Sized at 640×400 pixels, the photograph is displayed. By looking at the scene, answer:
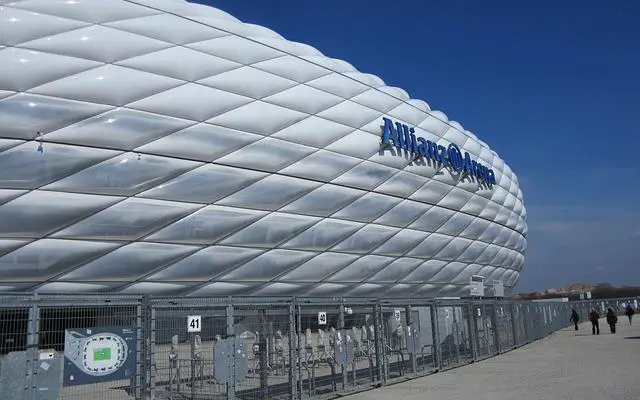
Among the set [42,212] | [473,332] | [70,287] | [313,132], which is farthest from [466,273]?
[42,212]

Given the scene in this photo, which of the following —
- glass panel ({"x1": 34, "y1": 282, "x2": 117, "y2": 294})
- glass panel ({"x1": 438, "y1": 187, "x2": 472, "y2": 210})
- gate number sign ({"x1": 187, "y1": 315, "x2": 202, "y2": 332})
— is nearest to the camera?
gate number sign ({"x1": 187, "y1": 315, "x2": 202, "y2": 332})

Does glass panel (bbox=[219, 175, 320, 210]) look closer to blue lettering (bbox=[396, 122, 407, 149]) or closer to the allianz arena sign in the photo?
the allianz arena sign

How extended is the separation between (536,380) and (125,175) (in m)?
10.9

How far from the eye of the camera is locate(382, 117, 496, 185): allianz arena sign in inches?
919

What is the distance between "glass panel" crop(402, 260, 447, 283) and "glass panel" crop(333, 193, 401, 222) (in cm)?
387

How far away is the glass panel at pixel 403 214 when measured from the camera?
23005 millimetres

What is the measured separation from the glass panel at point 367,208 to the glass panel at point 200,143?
5.08 metres

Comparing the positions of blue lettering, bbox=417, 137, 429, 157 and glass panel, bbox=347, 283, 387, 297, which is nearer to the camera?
glass panel, bbox=347, 283, 387, 297

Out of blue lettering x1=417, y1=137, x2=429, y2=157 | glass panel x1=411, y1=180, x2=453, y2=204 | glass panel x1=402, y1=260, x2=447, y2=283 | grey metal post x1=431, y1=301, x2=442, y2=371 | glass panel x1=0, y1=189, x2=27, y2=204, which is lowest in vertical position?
grey metal post x1=431, y1=301, x2=442, y2=371

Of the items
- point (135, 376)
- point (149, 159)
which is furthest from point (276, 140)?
point (135, 376)

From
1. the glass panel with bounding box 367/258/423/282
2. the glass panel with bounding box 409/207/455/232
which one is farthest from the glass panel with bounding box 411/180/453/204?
the glass panel with bounding box 367/258/423/282

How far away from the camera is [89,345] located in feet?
23.3

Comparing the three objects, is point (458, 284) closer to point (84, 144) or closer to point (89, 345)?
point (84, 144)

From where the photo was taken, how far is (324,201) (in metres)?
20.0
